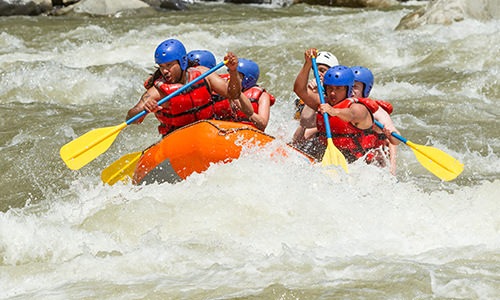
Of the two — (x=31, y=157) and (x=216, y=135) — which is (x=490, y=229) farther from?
(x=31, y=157)

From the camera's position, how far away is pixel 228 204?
5.39 meters

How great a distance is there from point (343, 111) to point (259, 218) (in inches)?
45.2

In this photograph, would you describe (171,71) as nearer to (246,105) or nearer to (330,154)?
(246,105)

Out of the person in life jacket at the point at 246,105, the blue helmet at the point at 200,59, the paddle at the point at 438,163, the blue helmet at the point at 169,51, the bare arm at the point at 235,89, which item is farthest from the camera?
the blue helmet at the point at 200,59

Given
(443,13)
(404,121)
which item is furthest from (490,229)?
(443,13)

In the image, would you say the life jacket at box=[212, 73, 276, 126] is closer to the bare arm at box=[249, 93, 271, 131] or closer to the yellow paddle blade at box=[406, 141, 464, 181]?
the bare arm at box=[249, 93, 271, 131]

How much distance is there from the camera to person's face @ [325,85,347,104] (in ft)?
20.0

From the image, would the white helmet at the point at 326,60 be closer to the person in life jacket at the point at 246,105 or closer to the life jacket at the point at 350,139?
the person in life jacket at the point at 246,105

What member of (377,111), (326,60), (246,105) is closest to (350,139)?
(377,111)

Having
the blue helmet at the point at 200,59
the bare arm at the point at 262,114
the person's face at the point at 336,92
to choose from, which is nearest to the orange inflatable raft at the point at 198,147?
the bare arm at the point at 262,114

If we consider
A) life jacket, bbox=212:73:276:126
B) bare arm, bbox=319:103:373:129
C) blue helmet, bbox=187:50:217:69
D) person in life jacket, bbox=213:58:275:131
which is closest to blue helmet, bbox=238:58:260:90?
person in life jacket, bbox=213:58:275:131

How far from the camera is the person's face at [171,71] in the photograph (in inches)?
235

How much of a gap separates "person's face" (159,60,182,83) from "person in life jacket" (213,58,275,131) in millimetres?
323

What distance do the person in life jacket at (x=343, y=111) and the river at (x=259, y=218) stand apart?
25 cm
